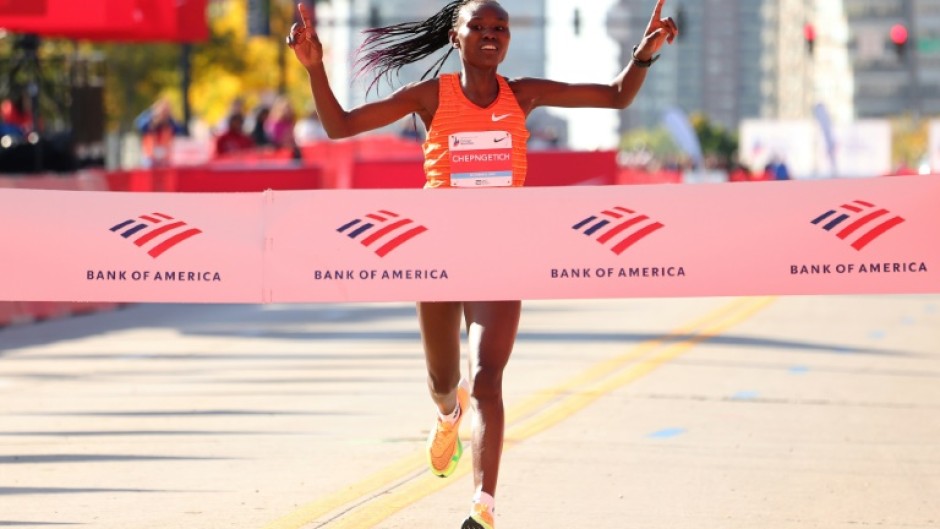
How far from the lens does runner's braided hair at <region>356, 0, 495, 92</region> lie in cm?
880

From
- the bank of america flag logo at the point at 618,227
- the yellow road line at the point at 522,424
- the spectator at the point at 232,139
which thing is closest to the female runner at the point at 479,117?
the bank of america flag logo at the point at 618,227

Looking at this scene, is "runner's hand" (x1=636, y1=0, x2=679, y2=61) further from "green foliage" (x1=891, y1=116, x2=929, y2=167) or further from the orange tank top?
"green foliage" (x1=891, y1=116, x2=929, y2=167)

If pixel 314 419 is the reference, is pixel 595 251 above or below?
above

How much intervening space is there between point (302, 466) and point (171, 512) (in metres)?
1.52

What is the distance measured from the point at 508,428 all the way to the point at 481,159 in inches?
157

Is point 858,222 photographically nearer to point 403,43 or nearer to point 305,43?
point 403,43

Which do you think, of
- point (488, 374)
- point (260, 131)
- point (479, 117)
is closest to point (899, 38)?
point (260, 131)

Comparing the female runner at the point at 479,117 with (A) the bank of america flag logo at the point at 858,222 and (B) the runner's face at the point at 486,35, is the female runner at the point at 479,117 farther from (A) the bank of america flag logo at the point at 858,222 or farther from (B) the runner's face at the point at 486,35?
(A) the bank of america flag logo at the point at 858,222

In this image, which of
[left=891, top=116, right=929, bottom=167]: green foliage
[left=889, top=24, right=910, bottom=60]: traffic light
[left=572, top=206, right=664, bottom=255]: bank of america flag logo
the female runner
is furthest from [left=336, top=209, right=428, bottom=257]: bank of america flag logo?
[left=891, top=116, right=929, bottom=167]: green foliage

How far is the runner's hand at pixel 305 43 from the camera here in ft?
25.9

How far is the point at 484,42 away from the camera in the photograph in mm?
8148

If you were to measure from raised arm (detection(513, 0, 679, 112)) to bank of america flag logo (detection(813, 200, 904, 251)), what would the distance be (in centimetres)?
86

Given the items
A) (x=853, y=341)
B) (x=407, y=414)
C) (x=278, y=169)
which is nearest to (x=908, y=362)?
(x=853, y=341)

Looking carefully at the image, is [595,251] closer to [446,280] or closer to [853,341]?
[446,280]
